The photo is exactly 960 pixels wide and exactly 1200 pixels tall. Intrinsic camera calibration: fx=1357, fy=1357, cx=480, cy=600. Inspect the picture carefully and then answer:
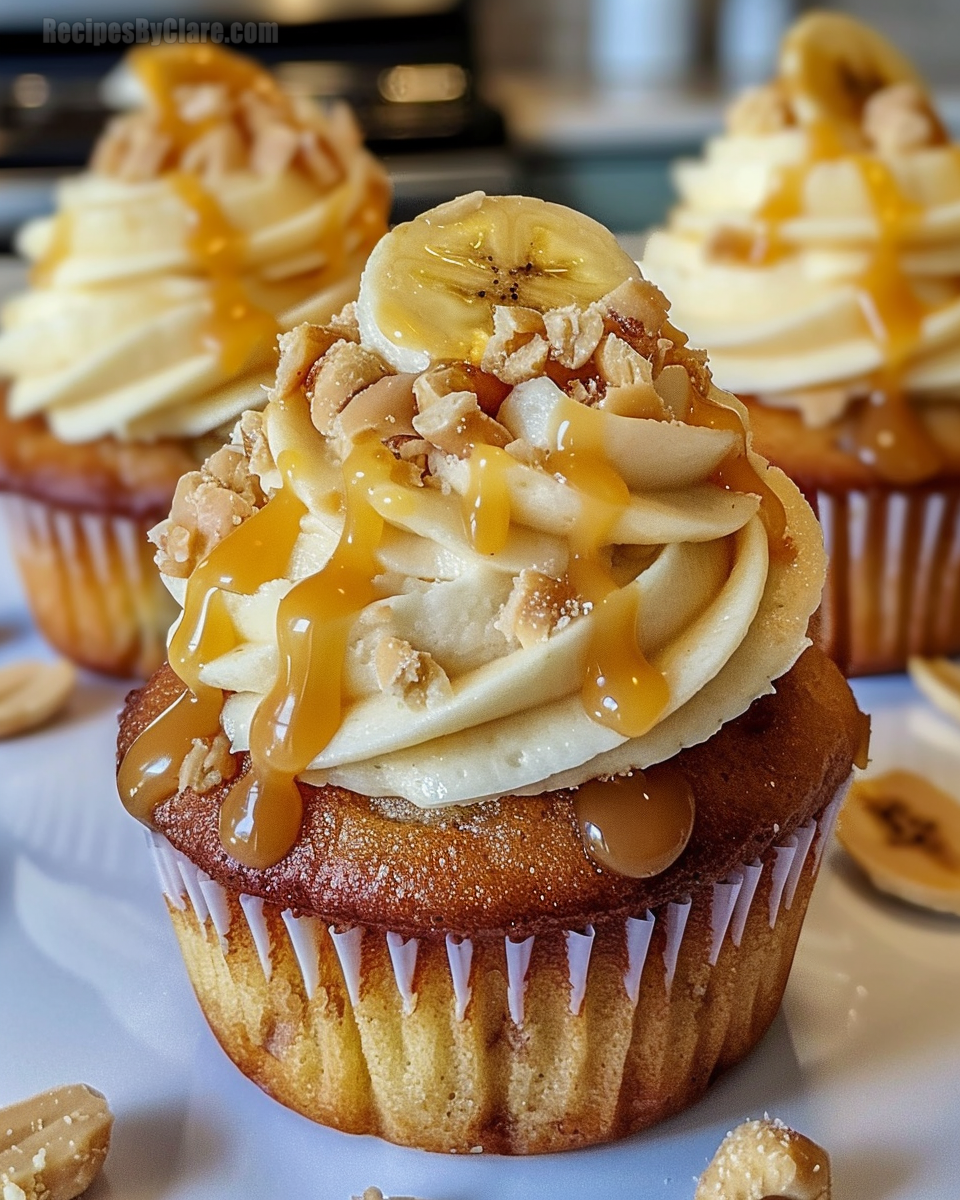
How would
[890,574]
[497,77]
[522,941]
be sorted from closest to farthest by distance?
[522,941], [890,574], [497,77]

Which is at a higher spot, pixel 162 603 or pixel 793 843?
pixel 793 843

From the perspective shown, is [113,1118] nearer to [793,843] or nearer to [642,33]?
[793,843]

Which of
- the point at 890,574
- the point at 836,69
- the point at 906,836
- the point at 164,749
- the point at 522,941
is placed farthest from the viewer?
the point at 836,69

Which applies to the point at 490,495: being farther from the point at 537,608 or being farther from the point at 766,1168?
the point at 766,1168

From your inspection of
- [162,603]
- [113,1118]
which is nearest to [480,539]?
[113,1118]

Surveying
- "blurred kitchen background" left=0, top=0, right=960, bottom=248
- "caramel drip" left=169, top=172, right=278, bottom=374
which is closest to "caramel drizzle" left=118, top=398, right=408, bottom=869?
"caramel drip" left=169, top=172, right=278, bottom=374

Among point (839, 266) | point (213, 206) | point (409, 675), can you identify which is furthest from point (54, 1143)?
point (839, 266)

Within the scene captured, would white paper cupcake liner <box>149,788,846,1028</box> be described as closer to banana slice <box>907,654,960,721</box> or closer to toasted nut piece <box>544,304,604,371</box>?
toasted nut piece <box>544,304,604,371</box>
